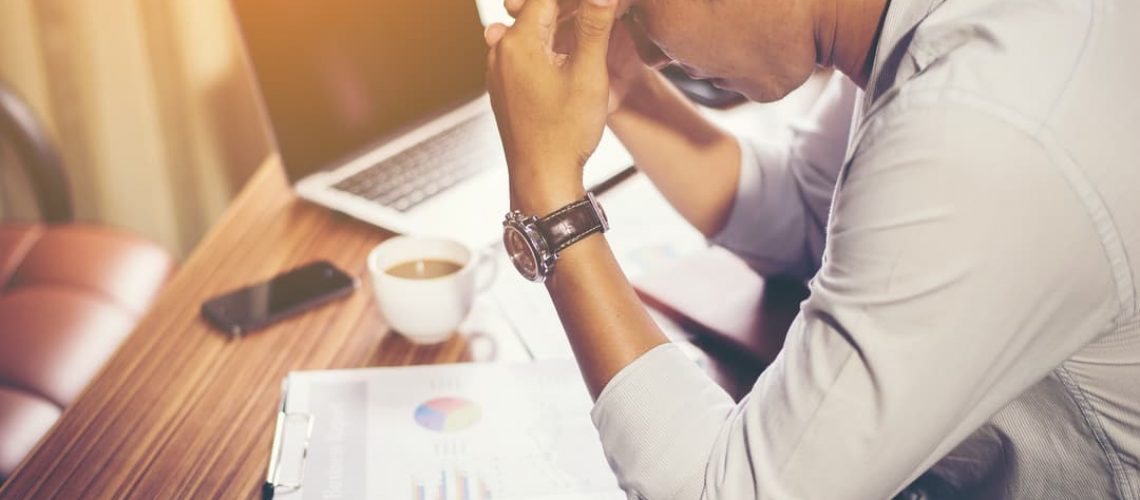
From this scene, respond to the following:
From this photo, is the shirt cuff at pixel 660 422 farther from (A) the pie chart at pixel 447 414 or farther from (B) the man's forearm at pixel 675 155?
(B) the man's forearm at pixel 675 155

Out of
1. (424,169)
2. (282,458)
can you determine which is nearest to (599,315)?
(282,458)

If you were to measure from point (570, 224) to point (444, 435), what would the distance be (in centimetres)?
21

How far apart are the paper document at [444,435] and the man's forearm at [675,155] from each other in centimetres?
28

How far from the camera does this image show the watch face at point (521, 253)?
80 centimetres

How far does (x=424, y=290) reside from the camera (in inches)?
36.6

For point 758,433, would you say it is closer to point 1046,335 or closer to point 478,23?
point 1046,335

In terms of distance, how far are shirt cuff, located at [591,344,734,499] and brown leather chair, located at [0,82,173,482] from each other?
0.82m

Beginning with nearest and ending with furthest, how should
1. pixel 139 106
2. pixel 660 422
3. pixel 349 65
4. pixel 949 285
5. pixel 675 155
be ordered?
pixel 949 285 < pixel 660 422 < pixel 675 155 < pixel 349 65 < pixel 139 106

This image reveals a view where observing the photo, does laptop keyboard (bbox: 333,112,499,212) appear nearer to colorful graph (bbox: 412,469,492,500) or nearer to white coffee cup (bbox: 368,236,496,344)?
white coffee cup (bbox: 368,236,496,344)

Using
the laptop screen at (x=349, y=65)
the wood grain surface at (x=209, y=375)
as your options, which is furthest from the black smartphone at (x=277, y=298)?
the laptop screen at (x=349, y=65)

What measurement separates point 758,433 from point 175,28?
188 cm

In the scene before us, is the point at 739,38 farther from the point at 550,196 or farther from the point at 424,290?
the point at 424,290

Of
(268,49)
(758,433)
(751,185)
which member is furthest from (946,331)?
(268,49)

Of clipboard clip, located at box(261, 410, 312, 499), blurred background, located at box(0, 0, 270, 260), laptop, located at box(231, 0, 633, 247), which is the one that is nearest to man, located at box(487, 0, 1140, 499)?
clipboard clip, located at box(261, 410, 312, 499)
